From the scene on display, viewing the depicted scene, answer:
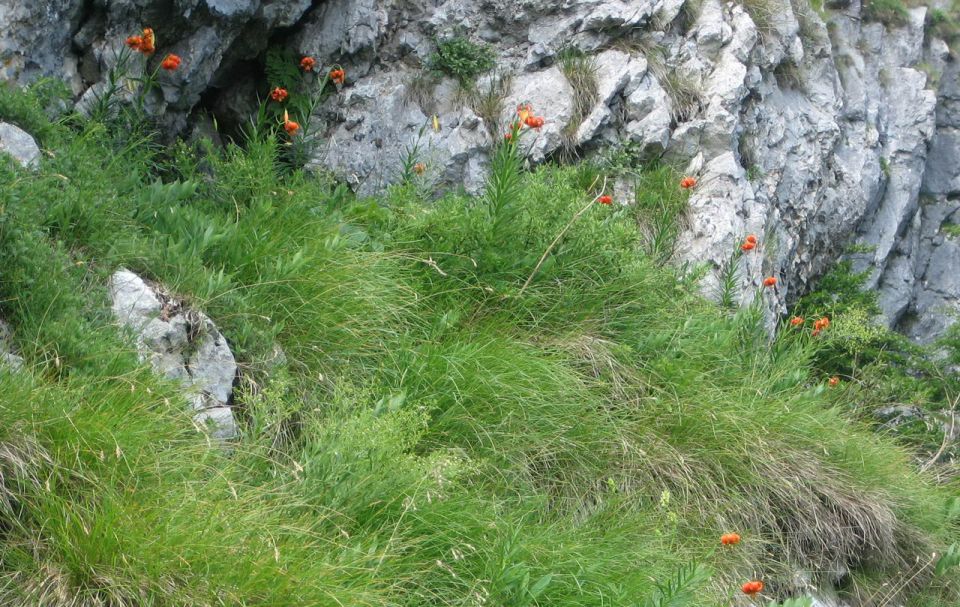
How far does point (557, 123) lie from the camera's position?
6.36 m

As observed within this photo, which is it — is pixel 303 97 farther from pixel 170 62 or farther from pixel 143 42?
pixel 143 42

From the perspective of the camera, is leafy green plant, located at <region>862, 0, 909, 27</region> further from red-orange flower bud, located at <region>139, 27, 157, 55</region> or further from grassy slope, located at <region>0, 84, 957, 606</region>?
red-orange flower bud, located at <region>139, 27, 157, 55</region>

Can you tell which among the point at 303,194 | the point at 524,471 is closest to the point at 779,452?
the point at 524,471

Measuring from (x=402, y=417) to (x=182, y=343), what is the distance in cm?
92

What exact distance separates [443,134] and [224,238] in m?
2.31

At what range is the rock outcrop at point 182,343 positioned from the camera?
349cm

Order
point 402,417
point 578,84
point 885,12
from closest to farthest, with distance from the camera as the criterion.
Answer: point 402,417
point 578,84
point 885,12

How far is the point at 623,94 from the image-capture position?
6.58m

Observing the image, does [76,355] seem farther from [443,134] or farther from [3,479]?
[443,134]

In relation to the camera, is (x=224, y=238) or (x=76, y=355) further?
(x=224, y=238)

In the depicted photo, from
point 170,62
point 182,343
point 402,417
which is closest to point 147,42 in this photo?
point 170,62

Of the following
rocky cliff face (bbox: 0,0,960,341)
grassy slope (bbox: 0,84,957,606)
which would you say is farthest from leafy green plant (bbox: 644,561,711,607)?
rocky cliff face (bbox: 0,0,960,341)

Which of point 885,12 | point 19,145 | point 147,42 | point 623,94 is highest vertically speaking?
point 147,42

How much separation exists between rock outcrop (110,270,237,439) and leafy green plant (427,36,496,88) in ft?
10.7
